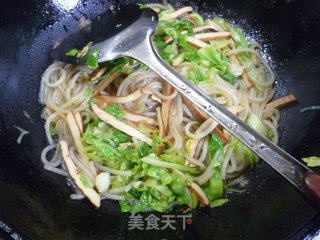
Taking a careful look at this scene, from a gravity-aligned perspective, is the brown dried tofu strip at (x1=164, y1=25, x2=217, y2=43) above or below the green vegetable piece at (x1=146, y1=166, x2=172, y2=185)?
above

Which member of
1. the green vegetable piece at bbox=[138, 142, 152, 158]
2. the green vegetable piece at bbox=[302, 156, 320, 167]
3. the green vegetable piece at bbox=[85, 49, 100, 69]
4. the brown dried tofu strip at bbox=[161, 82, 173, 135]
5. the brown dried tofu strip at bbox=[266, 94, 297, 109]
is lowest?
the brown dried tofu strip at bbox=[266, 94, 297, 109]

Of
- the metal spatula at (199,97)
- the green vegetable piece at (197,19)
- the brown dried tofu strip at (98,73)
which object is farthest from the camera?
the green vegetable piece at (197,19)

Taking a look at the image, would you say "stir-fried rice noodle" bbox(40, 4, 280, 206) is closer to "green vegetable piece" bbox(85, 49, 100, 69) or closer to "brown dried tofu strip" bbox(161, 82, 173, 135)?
"brown dried tofu strip" bbox(161, 82, 173, 135)

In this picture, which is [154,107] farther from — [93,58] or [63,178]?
[63,178]

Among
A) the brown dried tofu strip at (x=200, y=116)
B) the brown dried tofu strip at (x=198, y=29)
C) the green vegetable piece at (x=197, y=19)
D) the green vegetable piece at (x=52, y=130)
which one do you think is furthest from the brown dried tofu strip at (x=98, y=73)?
the green vegetable piece at (x=197, y=19)

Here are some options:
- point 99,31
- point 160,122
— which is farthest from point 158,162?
point 99,31

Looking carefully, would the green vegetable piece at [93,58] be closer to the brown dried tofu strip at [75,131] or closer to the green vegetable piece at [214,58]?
the brown dried tofu strip at [75,131]

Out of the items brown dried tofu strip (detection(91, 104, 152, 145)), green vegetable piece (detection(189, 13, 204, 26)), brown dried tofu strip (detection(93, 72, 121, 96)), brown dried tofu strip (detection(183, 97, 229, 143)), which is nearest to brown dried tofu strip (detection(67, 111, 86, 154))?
brown dried tofu strip (detection(91, 104, 152, 145))
